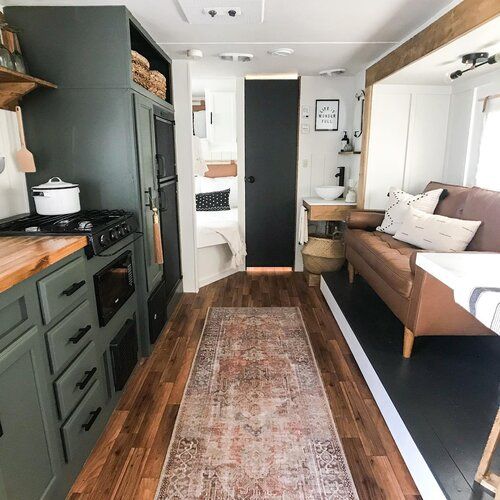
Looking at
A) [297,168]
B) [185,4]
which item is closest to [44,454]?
[185,4]

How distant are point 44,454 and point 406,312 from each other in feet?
5.86

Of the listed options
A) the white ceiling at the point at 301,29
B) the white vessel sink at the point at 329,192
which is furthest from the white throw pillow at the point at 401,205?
the white ceiling at the point at 301,29

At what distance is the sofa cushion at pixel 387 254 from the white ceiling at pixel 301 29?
146 centimetres

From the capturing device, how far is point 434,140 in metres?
3.36

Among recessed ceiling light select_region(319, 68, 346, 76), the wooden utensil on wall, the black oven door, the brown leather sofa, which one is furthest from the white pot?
recessed ceiling light select_region(319, 68, 346, 76)

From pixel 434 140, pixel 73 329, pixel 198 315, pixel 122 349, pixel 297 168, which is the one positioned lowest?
pixel 198 315

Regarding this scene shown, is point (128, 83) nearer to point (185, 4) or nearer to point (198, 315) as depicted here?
point (185, 4)

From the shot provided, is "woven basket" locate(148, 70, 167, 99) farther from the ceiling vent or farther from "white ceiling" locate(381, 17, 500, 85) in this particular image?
"white ceiling" locate(381, 17, 500, 85)

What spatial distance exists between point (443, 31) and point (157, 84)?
72.8 inches

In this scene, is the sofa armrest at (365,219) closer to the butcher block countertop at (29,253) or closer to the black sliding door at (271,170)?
the black sliding door at (271,170)

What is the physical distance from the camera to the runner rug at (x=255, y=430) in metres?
1.49

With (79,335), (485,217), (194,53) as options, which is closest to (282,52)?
(194,53)

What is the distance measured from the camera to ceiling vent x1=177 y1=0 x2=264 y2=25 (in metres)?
2.04

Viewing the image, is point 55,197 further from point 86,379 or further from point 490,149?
point 490,149
